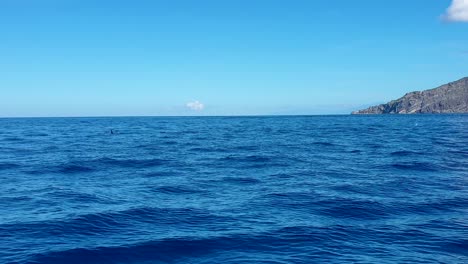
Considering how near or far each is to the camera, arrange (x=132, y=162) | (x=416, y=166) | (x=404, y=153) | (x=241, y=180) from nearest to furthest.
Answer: (x=241, y=180) → (x=416, y=166) → (x=132, y=162) → (x=404, y=153)

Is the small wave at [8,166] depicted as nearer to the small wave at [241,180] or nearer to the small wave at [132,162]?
the small wave at [132,162]

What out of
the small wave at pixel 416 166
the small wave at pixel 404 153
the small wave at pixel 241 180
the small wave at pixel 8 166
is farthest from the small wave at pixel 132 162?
the small wave at pixel 404 153

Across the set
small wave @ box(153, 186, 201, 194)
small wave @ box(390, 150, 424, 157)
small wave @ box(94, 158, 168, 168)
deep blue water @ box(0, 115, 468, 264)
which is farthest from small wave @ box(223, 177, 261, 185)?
small wave @ box(390, 150, 424, 157)

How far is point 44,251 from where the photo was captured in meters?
13.4

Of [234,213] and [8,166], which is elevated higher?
[8,166]

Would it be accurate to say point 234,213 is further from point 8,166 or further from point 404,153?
point 404,153

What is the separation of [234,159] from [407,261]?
86.2 ft

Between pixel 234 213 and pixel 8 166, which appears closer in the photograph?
pixel 234 213

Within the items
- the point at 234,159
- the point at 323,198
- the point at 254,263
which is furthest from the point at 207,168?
the point at 254,263

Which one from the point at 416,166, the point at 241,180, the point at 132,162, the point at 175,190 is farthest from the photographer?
the point at 132,162

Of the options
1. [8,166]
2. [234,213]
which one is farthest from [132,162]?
[234,213]

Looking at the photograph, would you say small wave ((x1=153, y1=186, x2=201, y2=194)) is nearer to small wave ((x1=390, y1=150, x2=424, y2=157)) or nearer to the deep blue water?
the deep blue water

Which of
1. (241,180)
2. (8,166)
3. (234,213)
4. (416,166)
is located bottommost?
(234,213)

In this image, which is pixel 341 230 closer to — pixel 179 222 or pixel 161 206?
pixel 179 222
